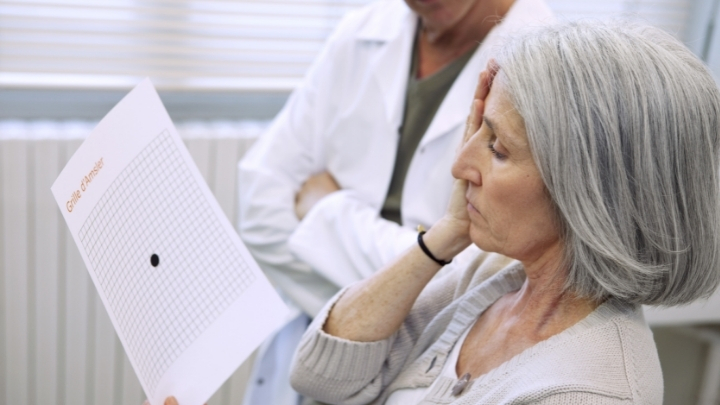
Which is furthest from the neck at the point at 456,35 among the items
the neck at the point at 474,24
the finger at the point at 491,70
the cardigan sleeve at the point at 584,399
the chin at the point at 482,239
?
the cardigan sleeve at the point at 584,399

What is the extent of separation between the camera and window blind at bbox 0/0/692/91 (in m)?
1.96

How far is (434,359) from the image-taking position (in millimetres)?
1098

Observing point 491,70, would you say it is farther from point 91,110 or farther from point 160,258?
point 91,110

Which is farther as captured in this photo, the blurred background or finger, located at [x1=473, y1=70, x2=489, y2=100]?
the blurred background

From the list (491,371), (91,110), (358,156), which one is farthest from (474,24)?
(91,110)

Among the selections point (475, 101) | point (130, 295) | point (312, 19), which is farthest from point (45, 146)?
point (475, 101)

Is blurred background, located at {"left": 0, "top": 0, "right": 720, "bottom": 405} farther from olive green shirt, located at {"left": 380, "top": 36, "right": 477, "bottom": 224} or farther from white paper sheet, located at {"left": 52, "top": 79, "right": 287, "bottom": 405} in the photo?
white paper sheet, located at {"left": 52, "top": 79, "right": 287, "bottom": 405}

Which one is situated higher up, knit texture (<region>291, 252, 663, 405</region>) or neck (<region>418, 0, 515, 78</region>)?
neck (<region>418, 0, 515, 78</region>)

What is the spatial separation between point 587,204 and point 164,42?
155 centimetres

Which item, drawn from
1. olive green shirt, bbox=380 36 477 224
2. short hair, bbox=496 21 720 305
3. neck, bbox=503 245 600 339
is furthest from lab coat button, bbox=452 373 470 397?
olive green shirt, bbox=380 36 477 224

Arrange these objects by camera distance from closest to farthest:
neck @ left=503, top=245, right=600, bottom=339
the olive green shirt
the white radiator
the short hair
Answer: the short hair → neck @ left=503, top=245, right=600, bottom=339 → the olive green shirt → the white radiator

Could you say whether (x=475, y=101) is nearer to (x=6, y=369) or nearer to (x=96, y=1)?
(x=96, y=1)

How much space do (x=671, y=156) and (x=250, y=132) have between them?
57.6 inches

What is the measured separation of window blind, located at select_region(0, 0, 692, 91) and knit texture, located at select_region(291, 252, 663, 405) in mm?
A: 1141
